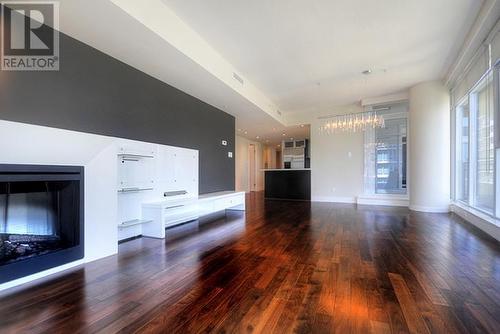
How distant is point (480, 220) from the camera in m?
3.74

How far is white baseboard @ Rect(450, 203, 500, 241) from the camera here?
325 centimetres

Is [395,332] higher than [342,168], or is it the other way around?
[342,168]

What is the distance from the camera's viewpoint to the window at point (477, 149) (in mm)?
3584

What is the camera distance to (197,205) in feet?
13.6

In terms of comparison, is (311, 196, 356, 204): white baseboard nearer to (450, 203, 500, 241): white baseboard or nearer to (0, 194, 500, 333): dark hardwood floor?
(450, 203, 500, 241): white baseboard

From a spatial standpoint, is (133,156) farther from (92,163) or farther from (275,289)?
(275,289)

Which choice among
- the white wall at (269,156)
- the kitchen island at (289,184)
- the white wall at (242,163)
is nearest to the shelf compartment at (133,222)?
the kitchen island at (289,184)

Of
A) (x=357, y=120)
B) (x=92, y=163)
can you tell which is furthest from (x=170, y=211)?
(x=357, y=120)

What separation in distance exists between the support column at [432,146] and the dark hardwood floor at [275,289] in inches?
93.7

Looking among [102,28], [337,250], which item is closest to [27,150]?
[102,28]

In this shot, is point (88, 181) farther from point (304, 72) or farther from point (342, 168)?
point (342, 168)

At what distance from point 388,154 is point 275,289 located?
633 cm

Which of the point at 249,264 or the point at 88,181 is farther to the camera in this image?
the point at 88,181

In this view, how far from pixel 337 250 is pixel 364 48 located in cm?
319
